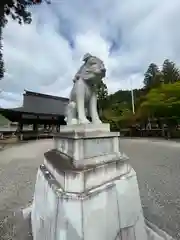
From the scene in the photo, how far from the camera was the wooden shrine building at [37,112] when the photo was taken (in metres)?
16.2

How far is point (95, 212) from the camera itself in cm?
146

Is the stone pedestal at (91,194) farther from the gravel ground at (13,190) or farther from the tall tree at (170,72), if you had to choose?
the tall tree at (170,72)

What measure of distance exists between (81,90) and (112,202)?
3.65 ft

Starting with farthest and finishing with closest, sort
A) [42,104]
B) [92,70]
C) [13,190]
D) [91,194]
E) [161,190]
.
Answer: [42,104] < [13,190] < [161,190] < [92,70] < [91,194]

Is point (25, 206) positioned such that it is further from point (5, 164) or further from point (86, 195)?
point (5, 164)

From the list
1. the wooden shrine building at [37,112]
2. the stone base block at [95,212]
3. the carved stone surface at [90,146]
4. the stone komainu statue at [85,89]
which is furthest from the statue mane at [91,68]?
the wooden shrine building at [37,112]

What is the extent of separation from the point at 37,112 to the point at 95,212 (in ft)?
56.7

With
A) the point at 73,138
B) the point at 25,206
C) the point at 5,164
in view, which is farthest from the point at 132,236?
the point at 5,164

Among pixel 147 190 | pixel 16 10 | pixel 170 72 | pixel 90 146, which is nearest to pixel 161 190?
pixel 147 190

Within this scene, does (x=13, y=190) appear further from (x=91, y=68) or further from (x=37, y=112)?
(x=37, y=112)

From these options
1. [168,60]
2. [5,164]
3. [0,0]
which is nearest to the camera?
[0,0]

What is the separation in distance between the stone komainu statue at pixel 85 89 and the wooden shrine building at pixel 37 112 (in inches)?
505

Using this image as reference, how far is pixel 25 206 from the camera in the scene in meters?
3.18

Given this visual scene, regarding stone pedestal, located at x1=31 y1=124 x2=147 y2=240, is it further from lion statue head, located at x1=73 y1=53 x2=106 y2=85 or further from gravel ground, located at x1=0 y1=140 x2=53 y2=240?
gravel ground, located at x1=0 y1=140 x2=53 y2=240
